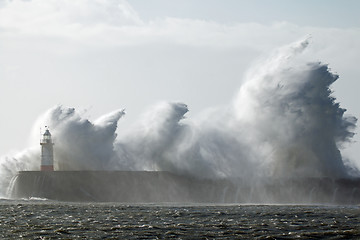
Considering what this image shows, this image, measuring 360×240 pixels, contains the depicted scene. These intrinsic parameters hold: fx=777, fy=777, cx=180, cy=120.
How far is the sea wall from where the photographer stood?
45312 mm

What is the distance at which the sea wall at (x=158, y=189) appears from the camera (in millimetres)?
45312

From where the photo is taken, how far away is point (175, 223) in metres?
28.5

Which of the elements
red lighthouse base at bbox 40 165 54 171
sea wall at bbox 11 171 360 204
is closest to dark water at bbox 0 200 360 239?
sea wall at bbox 11 171 360 204

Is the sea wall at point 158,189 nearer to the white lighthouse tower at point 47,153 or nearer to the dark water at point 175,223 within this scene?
the white lighthouse tower at point 47,153

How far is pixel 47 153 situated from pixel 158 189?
8.91 meters

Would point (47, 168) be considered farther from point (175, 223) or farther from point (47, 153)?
point (175, 223)

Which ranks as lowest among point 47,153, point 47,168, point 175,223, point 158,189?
point 175,223

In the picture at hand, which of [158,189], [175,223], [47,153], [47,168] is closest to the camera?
[175,223]

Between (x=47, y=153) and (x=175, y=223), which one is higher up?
(x=47, y=153)

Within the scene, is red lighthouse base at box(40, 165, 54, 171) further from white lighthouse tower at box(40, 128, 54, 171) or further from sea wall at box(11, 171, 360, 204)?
sea wall at box(11, 171, 360, 204)

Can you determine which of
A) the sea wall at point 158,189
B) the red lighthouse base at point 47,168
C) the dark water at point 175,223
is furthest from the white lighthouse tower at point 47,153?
the dark water at point 175,223

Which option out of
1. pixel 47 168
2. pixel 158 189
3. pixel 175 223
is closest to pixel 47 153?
pixel 47 168

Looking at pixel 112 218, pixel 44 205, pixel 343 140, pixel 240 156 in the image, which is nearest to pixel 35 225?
pixel 112 218

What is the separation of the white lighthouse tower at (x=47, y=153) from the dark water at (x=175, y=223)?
12.3 meters
